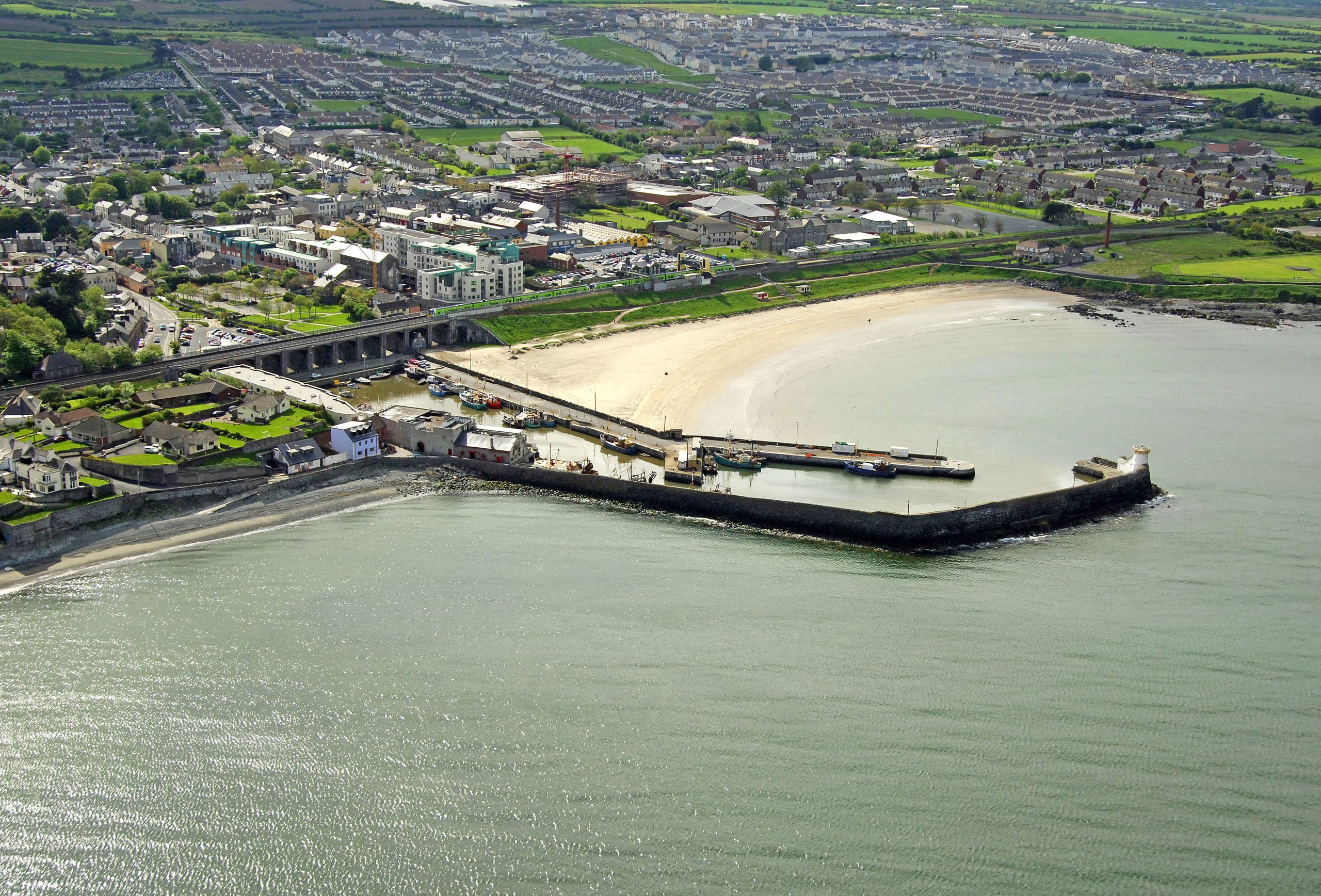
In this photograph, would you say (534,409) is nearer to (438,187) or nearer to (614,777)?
(614,777)

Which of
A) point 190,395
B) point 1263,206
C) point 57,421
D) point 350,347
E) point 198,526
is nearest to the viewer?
point 198,526

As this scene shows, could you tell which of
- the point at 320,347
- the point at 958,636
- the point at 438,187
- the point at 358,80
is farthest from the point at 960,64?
the point at 958,636

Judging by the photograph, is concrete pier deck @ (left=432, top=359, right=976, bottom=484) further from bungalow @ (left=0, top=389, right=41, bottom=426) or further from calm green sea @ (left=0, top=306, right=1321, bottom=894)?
bungalow @ (left=0, top=389, right=41, bottom=426)

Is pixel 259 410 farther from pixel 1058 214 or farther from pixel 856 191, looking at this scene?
pixel 1058 214

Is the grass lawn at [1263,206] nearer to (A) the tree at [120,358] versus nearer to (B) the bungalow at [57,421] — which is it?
(A) the tree at [120,358]

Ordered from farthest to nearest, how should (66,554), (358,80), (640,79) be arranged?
(640,79)
(358,80)
(66,554)

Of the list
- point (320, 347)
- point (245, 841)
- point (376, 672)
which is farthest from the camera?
point (320, 347)

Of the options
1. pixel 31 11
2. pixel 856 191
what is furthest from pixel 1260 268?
pixel 31 11
